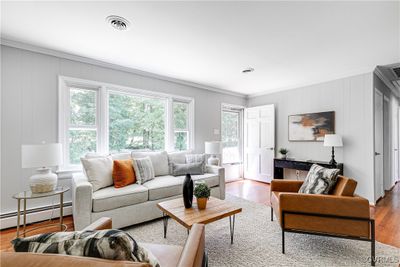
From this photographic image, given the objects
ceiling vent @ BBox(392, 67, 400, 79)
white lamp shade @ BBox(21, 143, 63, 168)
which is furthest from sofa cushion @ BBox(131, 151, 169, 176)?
ceiling vent @ BBox(392, 67, 400, 79)

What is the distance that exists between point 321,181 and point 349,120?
88.3 inches

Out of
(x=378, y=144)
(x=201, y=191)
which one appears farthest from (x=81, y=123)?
(x=378, y=144)

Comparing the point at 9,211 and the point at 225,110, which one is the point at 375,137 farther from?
the point at 9,211

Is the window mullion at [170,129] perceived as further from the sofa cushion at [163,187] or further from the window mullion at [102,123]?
the window mullion at [102,123]

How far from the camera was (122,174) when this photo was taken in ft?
8.82

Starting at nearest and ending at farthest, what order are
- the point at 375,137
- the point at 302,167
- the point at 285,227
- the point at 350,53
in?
the point at 285,227 < the point at 350,53 < the point at 375,137 < the point at 302,167

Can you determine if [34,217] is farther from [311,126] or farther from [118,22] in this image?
[311,126]

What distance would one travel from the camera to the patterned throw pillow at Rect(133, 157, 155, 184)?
282 centimetres

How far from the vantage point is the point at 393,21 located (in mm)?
1968

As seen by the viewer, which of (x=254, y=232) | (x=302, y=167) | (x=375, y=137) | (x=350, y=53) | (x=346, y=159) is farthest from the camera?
(x=302, y=167)

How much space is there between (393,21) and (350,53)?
79cm

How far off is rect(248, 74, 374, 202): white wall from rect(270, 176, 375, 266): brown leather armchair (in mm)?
1997

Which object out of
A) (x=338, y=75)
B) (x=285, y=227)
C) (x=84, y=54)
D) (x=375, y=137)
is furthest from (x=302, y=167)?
(x=84, y=54)

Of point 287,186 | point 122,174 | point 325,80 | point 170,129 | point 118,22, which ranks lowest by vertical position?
point 287,186
